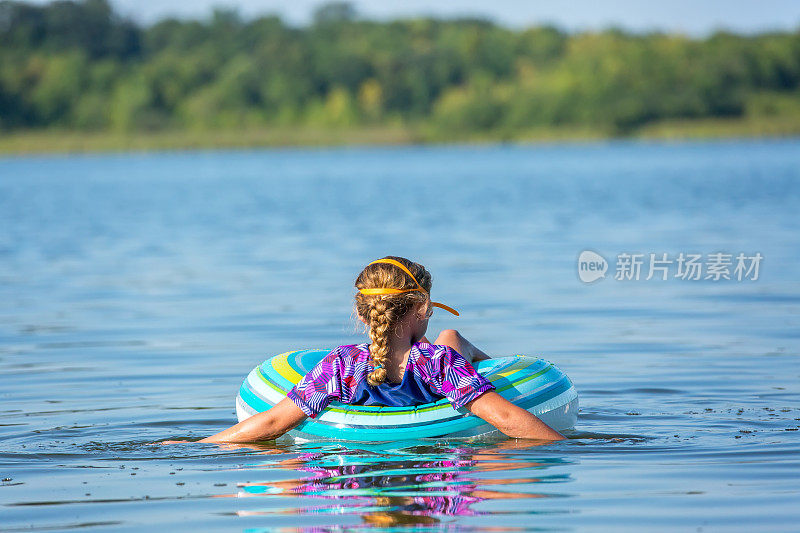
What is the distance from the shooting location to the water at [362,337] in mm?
5461

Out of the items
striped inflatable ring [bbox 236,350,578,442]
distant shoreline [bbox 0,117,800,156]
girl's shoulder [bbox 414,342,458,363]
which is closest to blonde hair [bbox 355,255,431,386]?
girl's shoulder [bbox 414,342,458,363]

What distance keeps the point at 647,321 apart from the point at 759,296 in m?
2.07

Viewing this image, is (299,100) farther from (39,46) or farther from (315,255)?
(315,255)

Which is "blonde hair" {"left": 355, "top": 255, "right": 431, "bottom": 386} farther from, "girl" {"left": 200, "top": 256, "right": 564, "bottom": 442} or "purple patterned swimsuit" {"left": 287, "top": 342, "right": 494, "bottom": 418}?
"purple patterned swimsuit" {"left": 287, "top": 342, "right": 494, "bottom": 418}

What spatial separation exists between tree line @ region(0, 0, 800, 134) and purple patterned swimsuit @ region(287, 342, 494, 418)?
328ft

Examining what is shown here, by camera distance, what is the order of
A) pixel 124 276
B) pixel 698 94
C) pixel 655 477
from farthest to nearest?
pixel 698 94 → pixel 124 276 → pixel 655 477

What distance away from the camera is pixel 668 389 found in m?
8.32

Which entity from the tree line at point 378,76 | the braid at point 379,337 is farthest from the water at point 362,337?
the tree line at point 378,76

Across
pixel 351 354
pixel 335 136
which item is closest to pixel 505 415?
pixel 351 354

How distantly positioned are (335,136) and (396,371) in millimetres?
110653

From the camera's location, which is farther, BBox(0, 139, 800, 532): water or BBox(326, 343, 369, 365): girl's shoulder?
BBox(326, 343, 369, 365): girl's shoulder

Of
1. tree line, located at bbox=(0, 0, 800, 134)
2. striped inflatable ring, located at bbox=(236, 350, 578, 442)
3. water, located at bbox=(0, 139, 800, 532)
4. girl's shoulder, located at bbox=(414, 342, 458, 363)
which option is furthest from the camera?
tree line, located at bbox=(0, 0, 800, 134)

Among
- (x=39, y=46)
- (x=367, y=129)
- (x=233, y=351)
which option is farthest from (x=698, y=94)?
(x=233, y=351)

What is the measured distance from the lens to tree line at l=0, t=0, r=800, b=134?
4257 inches
